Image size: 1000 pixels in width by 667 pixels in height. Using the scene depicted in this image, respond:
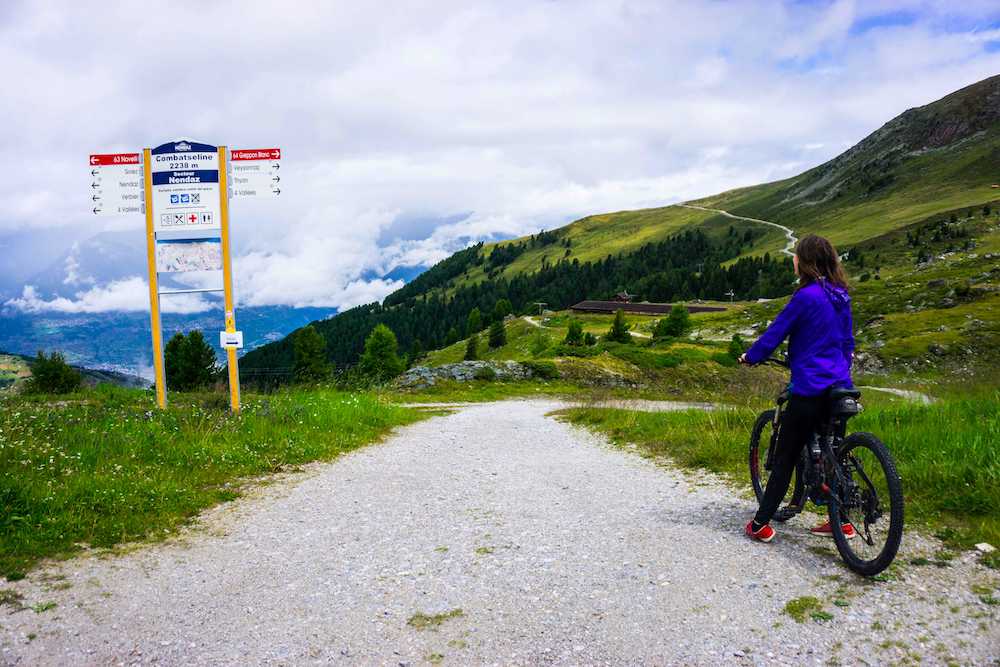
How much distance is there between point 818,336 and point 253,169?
1270 centimetres

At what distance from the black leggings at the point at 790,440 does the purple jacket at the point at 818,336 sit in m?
0.15

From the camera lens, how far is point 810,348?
215 inches

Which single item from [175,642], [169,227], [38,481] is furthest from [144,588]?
[169,227]

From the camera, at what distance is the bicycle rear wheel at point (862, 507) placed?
4.75 metres

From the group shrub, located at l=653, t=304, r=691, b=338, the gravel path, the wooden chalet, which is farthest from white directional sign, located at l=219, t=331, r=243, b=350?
the wooden chalet

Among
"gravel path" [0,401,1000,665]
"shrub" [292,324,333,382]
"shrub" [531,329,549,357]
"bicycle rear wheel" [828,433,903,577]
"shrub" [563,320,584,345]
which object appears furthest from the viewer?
"shrub" [292,324,333,382]

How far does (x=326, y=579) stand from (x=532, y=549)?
1.90 metres

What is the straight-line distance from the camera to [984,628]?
3.85 m

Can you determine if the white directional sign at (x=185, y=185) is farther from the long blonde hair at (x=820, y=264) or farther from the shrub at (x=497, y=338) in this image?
the shrub at (x=497, y=338)

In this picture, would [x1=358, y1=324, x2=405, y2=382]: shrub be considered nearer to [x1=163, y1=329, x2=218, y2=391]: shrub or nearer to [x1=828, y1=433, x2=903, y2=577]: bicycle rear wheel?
[x1=163, y1=329, x2=218, y2=391]: shrub

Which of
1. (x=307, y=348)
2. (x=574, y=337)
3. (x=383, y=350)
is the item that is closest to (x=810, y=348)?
(x=574, y=337)

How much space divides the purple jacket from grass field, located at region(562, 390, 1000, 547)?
5.76 ft

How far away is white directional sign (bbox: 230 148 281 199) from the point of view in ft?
45.7

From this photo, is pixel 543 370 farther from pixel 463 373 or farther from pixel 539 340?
pixel 539 340
